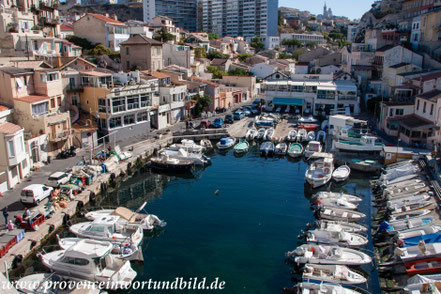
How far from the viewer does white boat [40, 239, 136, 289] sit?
63.8ft

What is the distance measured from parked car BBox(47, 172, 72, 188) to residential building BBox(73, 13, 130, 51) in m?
44.1

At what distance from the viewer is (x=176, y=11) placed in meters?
159

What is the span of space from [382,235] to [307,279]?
7973mm

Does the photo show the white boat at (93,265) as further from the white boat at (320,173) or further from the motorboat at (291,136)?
the motorboat at (291,136)

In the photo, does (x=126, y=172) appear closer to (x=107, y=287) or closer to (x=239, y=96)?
(x=107, y=287)

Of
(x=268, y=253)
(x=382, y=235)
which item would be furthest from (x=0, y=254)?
(x=382, y=235)

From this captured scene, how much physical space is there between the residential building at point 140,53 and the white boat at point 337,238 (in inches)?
1704

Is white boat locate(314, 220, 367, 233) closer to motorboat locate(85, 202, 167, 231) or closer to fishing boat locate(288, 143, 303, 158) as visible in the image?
motorboat locate(85, 202, 167, 231)

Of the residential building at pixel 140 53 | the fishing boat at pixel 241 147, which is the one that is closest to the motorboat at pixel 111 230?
the fishing boat at pixel 241 147

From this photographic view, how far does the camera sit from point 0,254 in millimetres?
20734

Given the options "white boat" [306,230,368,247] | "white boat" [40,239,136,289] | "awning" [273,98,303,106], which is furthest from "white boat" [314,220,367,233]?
"awning" [273,98,303,106]

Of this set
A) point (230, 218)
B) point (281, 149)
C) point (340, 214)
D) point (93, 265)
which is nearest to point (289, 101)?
point (281, 149)

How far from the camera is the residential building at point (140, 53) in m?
58.5

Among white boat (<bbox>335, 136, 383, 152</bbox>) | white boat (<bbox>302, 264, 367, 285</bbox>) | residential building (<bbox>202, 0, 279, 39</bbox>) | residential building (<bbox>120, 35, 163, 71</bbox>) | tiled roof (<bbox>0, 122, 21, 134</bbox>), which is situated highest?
residential building (<bbox>202, 0, 279, 39</bbox>)
